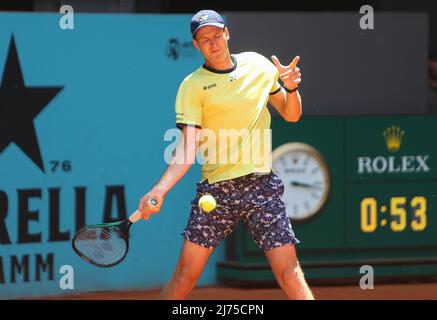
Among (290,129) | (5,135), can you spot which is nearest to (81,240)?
(5,135)

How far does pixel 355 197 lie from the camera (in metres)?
9.84

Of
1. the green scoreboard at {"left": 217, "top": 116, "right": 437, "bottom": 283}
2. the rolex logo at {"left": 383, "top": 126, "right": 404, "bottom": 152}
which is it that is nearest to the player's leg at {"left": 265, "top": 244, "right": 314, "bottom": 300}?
the green scoreboard at {"left": 217, "top": 116, "right": 437, "bottom": 283}

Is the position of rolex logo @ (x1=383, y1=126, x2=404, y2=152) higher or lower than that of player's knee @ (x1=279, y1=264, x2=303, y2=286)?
higher

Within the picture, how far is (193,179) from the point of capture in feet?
31.6

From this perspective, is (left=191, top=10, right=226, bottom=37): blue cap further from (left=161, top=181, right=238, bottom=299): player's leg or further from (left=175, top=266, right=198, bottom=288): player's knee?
(left=175, top=266, right=198, bottom=288): player's knee

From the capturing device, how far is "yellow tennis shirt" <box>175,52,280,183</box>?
22.1ft

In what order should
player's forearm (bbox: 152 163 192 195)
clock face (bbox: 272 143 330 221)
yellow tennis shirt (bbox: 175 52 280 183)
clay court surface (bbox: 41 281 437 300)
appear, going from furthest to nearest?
clock face (bbox: 272 143 330 221)
clay court surface (bbox: 41 281 437 300)
yellow tennis shirt (bbox: 175 52 280 183)
player's forearm (bbox: 152 163 192 195)

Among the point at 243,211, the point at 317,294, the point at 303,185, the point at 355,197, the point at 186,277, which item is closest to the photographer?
the point at 186,277

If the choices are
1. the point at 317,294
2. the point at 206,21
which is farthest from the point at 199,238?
the point at 317,294

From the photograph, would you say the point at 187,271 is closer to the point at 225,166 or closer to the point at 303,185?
the point at 225,166

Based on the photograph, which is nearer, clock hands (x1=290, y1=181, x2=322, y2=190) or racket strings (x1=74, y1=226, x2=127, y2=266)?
racket strings (x1=74, y1=226, x2=127, y2=266)

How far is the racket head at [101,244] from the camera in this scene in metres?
6.79

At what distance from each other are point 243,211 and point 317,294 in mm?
2846

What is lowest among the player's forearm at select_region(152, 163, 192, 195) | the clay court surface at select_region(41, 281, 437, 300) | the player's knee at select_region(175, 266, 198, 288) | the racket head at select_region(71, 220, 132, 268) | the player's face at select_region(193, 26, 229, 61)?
the clay court surface at select_region(41, 281, 437, 300)
